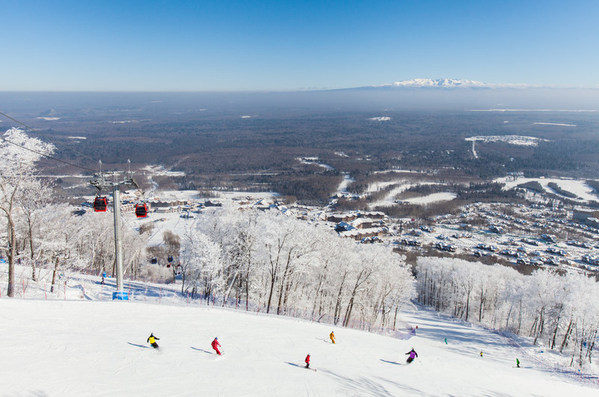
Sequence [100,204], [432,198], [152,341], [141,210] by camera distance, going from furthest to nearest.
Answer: [432,198] → [141,210] → [100,204] → [152,341]

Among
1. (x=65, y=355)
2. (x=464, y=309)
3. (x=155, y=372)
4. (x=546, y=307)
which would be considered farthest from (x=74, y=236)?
(x=464, y=309)

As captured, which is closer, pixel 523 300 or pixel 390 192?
pixel 523 300

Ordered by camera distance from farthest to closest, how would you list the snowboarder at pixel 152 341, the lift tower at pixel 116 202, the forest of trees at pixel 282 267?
the forest of trees at pixel 282 267 → the lift tower at pixel 116 202 → the snowboarder at pixel 152 341

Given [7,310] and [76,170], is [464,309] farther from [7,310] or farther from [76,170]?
[76,170]

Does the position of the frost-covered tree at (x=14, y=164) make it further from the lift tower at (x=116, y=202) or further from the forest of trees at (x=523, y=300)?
the forest of trees at (x=523, y=300)

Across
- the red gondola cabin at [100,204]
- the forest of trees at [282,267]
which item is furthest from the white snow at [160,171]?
the red gondola cabin at [100,204]

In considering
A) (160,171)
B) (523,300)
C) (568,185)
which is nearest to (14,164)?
(523,300)

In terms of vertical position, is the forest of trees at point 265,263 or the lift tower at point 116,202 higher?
the lift tower at point 116,202

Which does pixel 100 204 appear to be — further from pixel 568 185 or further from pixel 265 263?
pixel 568 185
